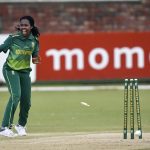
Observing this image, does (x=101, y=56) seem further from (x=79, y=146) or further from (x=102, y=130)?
(x=79, y=146)

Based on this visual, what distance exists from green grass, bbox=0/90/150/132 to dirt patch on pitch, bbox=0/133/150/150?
5.11ft

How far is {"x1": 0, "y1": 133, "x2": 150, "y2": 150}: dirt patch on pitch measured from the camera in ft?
36.3

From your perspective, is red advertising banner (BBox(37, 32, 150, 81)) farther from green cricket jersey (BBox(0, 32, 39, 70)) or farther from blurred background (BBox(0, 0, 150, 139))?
green cricket jersey (BBox(0, 32, 39, 70))

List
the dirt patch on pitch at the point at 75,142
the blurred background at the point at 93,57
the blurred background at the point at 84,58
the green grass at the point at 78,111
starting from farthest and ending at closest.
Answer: the blurred background at the point at 93,57 < the blurred background at the point at 84,58 < the green grass at the point at 78,111 < the dirt patch on pitch at the point at 75,142

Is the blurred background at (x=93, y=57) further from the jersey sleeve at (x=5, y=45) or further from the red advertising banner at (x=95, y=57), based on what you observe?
the jersey sleeve at (x=5, y=45)

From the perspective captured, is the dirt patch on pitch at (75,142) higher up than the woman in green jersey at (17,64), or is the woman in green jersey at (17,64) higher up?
the woman in green jersey at (17,64)

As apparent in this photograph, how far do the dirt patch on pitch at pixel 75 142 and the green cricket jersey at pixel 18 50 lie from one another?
3.70ft

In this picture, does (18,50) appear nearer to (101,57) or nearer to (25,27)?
(25,27)

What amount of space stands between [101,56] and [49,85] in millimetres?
1858

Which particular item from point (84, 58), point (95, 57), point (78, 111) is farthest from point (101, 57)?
point (78, 111)

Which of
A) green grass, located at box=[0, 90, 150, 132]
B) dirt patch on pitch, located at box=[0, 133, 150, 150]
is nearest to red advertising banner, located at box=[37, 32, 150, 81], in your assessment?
green grass, located at box=[0, 90, 150, 132]

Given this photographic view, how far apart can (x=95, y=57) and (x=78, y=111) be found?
7727mm

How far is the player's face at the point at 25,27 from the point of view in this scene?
12.8 metres

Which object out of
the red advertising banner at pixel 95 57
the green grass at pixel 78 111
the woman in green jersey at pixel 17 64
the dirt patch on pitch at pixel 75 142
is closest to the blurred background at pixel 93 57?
the red advertising banner at pixel 95 57
